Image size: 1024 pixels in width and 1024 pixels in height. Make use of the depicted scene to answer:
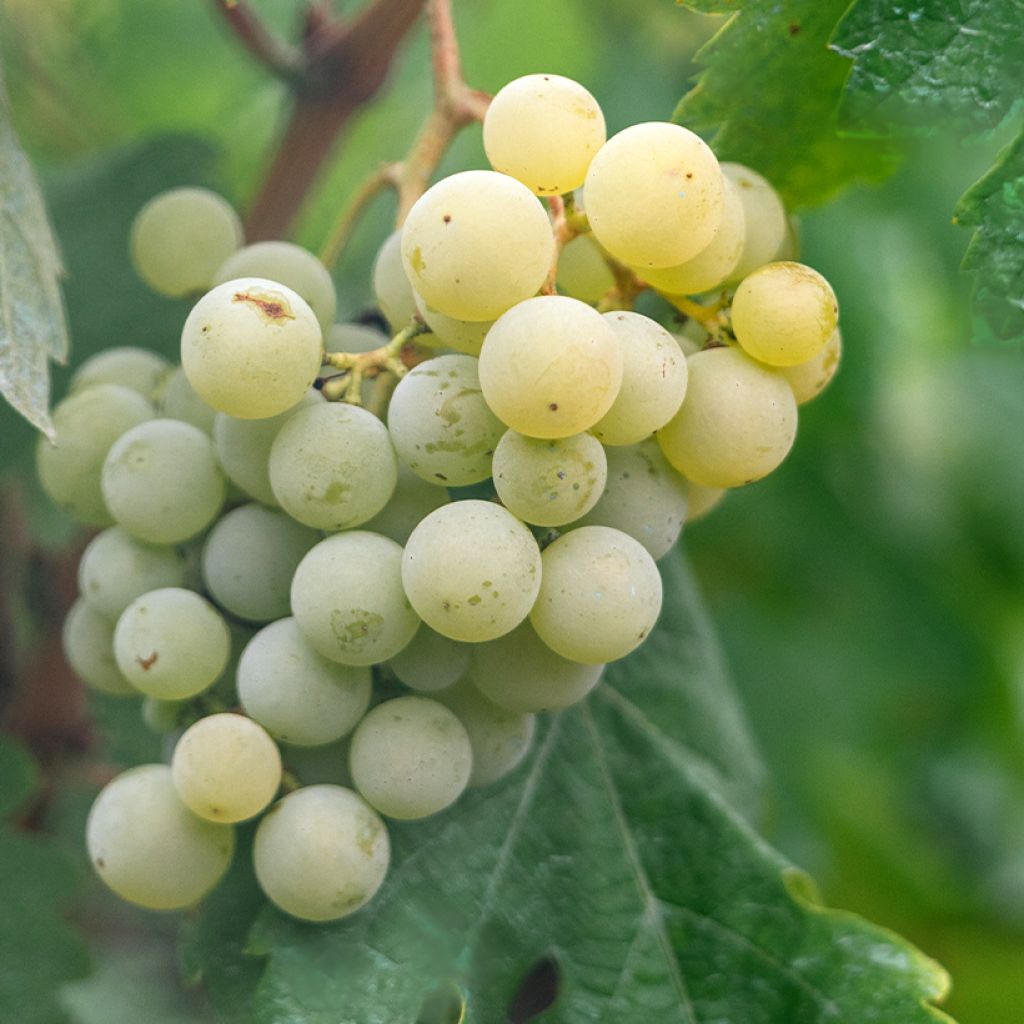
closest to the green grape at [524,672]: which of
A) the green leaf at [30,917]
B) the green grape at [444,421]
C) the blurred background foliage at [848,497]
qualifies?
the green grape at [444,421]

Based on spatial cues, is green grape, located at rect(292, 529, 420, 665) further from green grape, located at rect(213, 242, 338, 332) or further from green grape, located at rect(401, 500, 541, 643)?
green grape, located at rect(213, 242, 338, 332)

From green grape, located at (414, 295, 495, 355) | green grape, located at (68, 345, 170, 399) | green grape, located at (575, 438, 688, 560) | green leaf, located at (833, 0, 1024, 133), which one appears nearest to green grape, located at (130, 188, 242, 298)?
green grape, located at (68, 345, 170, 399)

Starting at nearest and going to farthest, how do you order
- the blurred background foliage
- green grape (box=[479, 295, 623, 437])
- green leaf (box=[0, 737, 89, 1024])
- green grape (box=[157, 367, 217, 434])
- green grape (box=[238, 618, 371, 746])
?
green grape (box=[479, 295, 623, 437]) → green grape (box=[238, 618, 371, 746]) → green grape (box=[157, 367, 217, 434]) → green leaf (box=[0, 737, 89, 1024]) → the blurred background foliage

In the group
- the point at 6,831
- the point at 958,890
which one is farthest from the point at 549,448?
the point at 958,890

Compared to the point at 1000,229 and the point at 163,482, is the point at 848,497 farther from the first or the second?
the point at 163,482

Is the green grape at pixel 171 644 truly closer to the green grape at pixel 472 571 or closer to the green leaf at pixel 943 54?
the green grape at pixel 472 571

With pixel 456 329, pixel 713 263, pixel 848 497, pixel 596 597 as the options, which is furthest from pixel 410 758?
pixel 848 497

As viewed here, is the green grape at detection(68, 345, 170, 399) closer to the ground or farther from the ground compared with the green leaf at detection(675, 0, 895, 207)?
closer to the ground
